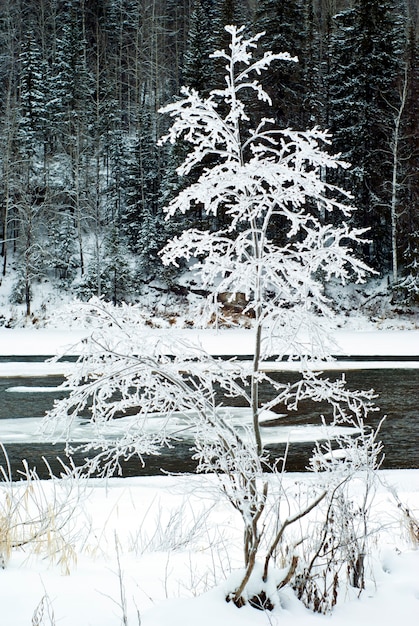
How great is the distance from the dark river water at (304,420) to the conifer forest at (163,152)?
11.8 m

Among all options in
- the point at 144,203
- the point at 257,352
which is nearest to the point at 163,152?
the point at 144,203

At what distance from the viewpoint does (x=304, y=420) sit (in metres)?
10.3

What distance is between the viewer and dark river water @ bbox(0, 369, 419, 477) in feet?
25.4

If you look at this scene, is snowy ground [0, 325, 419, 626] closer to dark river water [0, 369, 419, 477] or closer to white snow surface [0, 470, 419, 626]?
white snow surface [0, 470, 419, 626]

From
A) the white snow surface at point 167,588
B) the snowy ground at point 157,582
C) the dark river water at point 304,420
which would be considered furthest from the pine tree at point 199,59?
the white snow surface at point 167,588

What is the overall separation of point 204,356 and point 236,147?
109 centimetres

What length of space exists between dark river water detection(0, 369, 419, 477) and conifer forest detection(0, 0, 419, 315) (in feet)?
38.8

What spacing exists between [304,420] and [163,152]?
2548 centimetres

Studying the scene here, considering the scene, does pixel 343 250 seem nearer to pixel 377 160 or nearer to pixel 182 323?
pixel 182 323

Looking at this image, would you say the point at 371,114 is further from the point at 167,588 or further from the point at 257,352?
the point at 167,588

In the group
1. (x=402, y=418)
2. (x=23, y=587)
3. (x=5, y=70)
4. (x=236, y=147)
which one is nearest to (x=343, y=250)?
(x=236, y=147)

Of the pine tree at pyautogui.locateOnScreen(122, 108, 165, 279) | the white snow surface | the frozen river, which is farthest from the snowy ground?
the pine tree at pyautogui.locateOnScreen(122, 108, 165, 279)

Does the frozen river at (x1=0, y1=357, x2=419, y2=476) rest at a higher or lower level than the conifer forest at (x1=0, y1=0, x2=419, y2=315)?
lower

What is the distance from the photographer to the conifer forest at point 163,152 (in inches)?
1055
